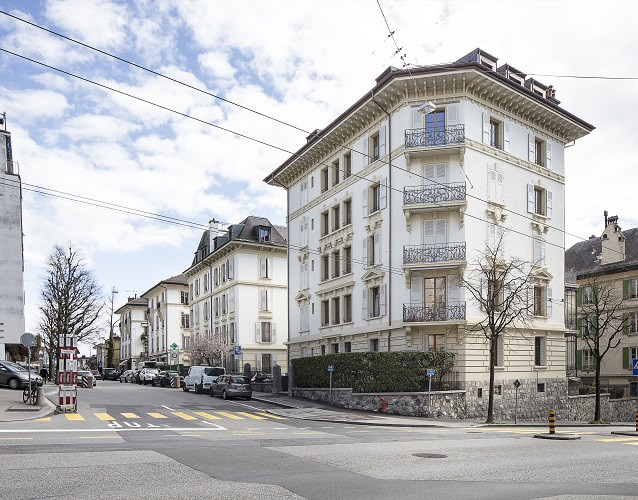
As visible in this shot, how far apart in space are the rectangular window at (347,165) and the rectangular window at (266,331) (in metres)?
22.6

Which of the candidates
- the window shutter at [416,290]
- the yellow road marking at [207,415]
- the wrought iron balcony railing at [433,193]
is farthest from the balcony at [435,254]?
the yellow road marking at [207,415]

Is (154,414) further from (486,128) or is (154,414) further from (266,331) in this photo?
(266,331)

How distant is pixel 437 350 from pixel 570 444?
49.1 ft

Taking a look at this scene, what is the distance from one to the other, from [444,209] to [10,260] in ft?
104

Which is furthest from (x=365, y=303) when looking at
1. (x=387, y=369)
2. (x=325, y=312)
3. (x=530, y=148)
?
(x=530, y=148)

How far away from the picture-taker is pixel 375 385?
101 ft

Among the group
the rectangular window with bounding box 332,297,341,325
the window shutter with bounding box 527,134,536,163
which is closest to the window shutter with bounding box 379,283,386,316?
the rectangular window with bounding box 332,297,341,325

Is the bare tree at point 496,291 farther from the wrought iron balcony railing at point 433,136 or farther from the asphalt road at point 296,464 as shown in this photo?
the asphalt road at point 296,464

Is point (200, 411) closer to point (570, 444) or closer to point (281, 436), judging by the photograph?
point (281, 436)

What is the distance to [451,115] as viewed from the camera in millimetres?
33000

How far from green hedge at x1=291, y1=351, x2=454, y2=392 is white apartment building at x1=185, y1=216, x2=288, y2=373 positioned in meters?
23.2

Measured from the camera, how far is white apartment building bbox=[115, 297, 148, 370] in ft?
327

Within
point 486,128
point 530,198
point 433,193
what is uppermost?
point 486,128

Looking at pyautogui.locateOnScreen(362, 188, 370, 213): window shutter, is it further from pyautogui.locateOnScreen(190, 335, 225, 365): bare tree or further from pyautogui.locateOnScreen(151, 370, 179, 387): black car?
pyautogui.locateOnScreen(190, 335, 225, 365): bare tree
